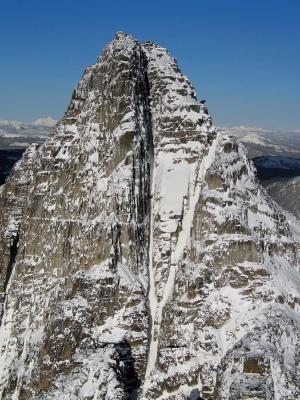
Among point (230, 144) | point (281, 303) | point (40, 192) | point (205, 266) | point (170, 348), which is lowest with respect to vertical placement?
point (170, 348)

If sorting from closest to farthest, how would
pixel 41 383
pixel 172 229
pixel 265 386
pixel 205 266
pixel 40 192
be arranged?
1. pixel 265 386
2. pixel 41 383
3. pixel 205 266
4. pixel 172 229
5. pixel 40 192

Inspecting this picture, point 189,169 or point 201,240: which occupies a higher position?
point 189,169

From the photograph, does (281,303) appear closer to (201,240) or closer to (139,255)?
(201,240)

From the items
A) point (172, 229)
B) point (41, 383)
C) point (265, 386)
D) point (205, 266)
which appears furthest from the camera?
point (172, 229)

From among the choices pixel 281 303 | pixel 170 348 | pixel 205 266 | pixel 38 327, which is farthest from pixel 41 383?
pixel 281 303

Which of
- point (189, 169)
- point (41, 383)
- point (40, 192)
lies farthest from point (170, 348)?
point (40, 192)

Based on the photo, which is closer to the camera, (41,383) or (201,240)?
(41,383)
